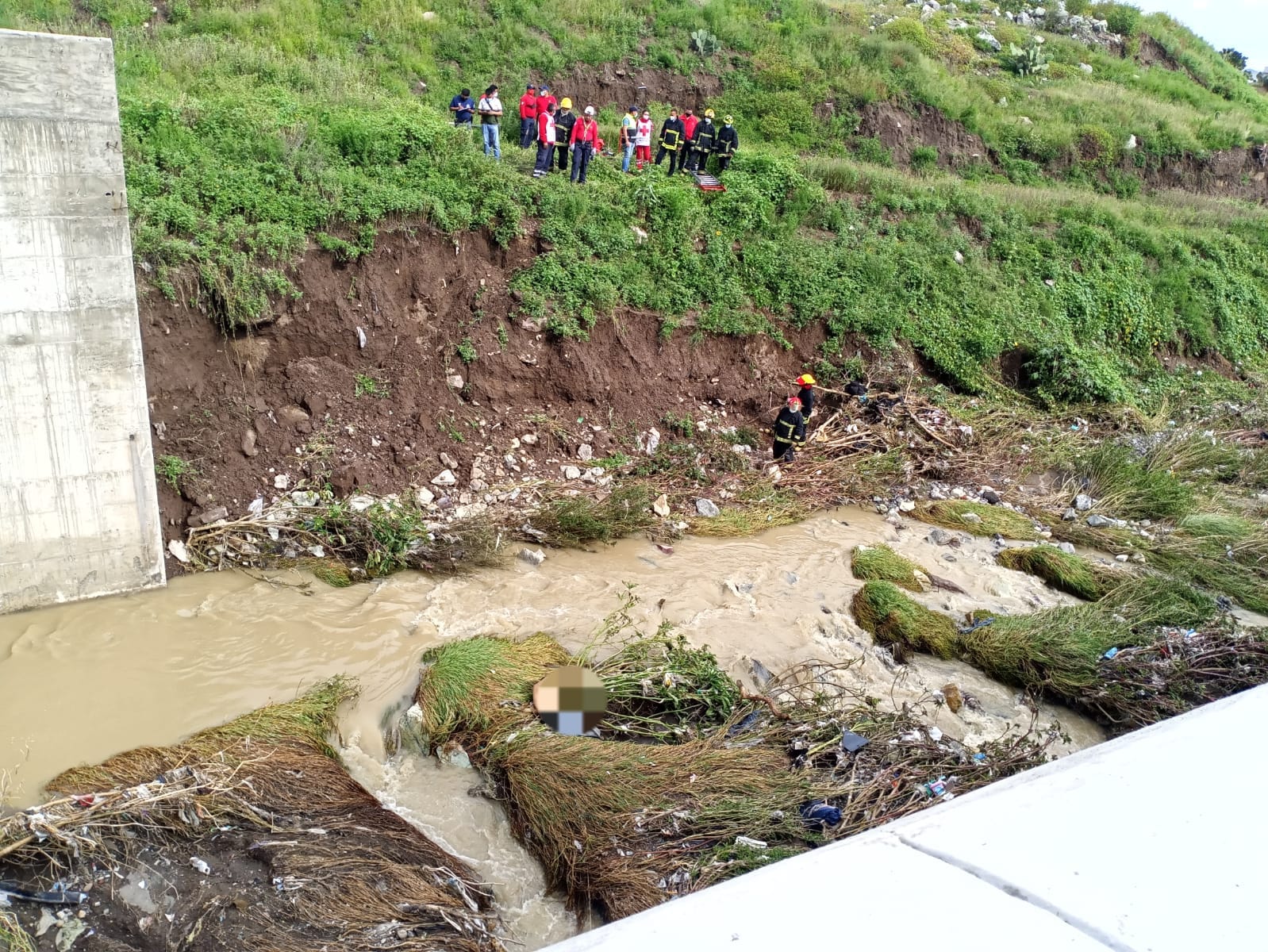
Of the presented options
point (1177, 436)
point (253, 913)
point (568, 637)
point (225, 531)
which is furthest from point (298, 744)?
point (1177, 436)

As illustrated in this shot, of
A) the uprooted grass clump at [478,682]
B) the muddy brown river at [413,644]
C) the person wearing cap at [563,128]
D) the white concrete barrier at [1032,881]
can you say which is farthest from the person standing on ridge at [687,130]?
the white concrete barrier at [1032,881]

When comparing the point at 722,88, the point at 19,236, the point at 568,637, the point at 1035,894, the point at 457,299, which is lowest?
the point at 568,637

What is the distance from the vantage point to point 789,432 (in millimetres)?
10625

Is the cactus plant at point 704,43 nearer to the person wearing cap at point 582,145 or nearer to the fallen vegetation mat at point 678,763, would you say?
the person wearing cap at point 582,145

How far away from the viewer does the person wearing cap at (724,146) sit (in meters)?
13.6

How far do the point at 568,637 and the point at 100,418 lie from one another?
4.23 meters

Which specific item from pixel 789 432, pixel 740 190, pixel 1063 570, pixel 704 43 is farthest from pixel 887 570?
pixel 704 43

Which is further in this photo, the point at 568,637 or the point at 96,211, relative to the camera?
the point at 568,637

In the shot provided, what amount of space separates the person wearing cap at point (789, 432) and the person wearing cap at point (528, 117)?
567cm

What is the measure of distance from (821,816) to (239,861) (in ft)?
11.1

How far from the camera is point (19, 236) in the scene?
261 inches

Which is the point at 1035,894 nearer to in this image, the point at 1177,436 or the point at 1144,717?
the point at 1144,717

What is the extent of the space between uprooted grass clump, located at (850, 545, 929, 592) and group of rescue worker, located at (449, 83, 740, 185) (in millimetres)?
6521

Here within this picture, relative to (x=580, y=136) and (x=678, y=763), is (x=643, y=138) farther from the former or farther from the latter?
(x=678, y=763)
